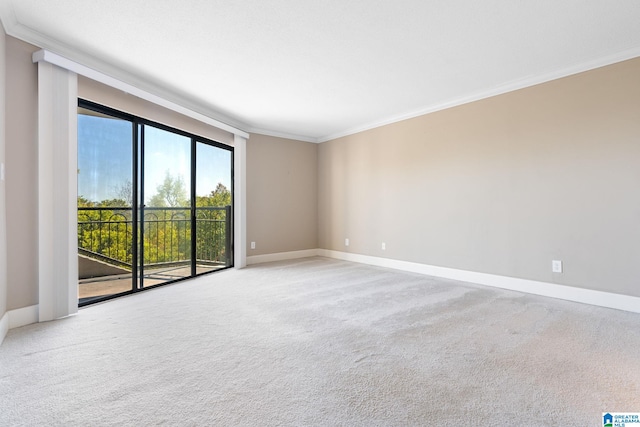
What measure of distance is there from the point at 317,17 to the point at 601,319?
3.58 meters

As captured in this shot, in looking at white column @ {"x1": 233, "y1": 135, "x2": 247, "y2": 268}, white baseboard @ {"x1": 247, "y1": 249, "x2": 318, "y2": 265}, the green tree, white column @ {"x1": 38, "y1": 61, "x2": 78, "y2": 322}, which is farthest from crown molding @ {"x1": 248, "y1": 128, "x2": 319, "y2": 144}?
white column @ {"x1": 38, "y1": 61, "x2": 78, "y2": 322}

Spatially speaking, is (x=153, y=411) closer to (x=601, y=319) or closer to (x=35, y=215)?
(x=35, y=215)

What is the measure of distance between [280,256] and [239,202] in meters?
1.46

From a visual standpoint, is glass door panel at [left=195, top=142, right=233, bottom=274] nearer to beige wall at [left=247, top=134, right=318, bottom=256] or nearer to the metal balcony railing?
the metal balcony railing

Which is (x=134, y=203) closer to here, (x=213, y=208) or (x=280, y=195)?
(x=213, y=208)

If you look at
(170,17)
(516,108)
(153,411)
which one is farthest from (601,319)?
(170,17)

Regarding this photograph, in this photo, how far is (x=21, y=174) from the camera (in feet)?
8.34

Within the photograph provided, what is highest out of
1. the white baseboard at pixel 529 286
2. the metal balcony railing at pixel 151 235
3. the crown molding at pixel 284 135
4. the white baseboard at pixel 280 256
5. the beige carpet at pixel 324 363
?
the crown molding at pixel 284 135

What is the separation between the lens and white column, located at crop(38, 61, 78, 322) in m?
2.62

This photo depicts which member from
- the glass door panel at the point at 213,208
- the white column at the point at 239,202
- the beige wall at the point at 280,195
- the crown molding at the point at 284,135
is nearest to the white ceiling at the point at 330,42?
the glass door panel at the point at 213,208

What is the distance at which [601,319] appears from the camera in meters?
2.72

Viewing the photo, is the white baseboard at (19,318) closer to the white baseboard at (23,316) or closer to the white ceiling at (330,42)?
the white baseboard at (23,316)

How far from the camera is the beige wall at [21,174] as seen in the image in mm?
2475

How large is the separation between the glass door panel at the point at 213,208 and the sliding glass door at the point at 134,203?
0.03 m
